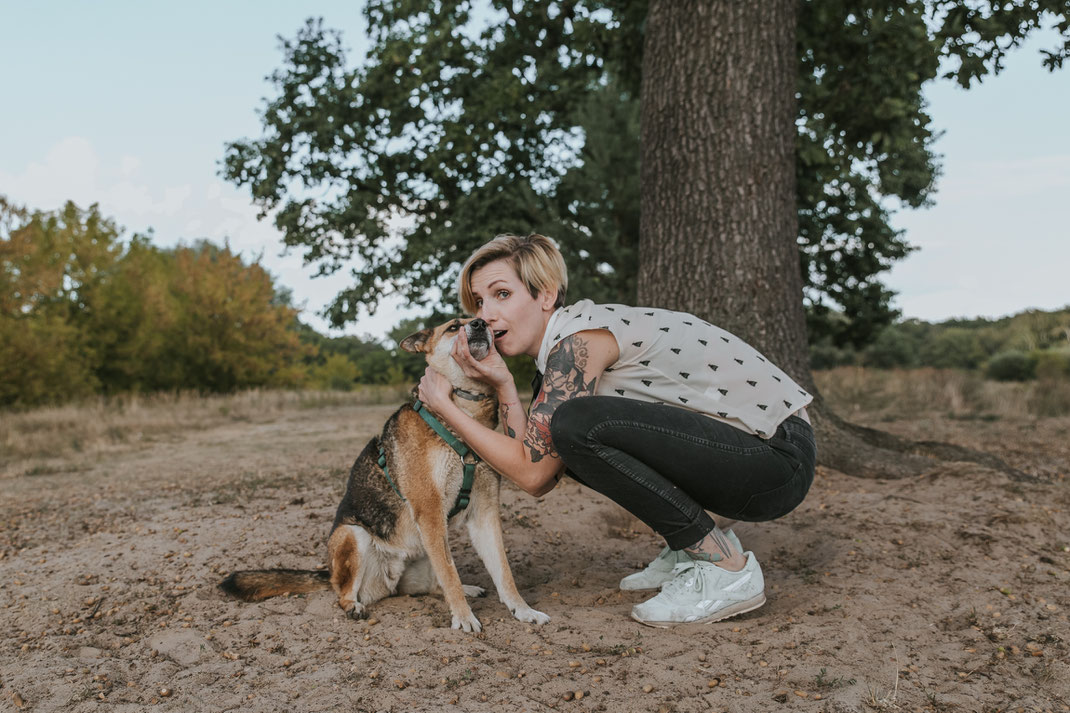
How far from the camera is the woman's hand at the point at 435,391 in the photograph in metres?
3.22

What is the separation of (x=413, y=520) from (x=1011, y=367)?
76.8ft

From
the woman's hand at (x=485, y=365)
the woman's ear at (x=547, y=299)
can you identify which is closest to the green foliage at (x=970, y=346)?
the woman's ear at (x=547, y=299)

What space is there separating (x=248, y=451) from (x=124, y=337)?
15011 mm

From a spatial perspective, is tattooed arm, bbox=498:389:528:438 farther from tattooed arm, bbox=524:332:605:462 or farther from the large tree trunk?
the large tree trunk

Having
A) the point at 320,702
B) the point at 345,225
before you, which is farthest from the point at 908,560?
the point at 345,225

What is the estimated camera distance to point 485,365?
319 cm

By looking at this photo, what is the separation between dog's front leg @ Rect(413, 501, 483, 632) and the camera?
3.21 meters

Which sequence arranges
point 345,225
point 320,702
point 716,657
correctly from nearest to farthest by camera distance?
point 320,702 → point 716,657 → point 345,225

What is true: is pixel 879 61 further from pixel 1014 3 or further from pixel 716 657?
→ pixel 716 657

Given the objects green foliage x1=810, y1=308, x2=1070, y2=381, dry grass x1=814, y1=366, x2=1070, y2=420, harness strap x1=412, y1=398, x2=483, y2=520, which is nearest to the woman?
harness strap x1=412, y1=398, x2=483, y2=520

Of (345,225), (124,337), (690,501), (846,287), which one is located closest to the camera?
(690,501)

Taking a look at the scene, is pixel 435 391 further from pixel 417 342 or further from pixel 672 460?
pixel 672 460

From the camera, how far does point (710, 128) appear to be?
546 cm

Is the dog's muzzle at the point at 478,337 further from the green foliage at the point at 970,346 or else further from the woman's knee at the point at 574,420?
the green foliage at the point at 970,346
